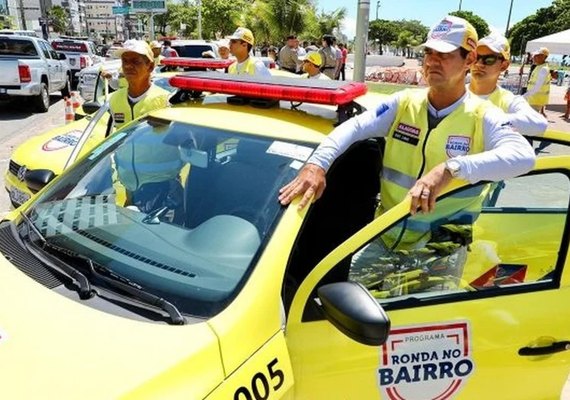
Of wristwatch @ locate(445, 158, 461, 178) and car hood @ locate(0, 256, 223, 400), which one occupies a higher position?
wristwatch @ locate(445, 158, 461, 178)

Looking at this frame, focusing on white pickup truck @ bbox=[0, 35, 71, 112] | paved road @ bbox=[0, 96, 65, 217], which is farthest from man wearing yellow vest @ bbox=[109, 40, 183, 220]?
white pickup truck @ bbox=[0, 35, 71, 112]

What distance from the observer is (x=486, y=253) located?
244 centimetres

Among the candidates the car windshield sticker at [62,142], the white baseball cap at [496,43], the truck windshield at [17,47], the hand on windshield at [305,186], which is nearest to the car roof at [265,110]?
the hand on windshield at [305,186]

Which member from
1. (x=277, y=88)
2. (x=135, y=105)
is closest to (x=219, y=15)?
(x=135, y=105)

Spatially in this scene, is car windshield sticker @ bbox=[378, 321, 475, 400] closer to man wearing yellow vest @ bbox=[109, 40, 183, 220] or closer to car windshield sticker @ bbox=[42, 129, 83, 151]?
man wearing yellow vest @ bbox=[109, 40, 183, 220]

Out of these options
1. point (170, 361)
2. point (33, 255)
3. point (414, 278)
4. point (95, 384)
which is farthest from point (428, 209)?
point (33, 255)

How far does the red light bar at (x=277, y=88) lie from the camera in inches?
84.9

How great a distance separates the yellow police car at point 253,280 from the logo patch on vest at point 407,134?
0.23 m

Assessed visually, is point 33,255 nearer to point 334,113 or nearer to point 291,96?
point 291,96

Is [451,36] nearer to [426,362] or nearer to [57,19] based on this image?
[426,362]

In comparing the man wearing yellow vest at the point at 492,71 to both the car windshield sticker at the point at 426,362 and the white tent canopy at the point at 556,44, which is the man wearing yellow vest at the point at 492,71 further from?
the white tent canopy at the point at 556,44

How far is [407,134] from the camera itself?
7.29 feet

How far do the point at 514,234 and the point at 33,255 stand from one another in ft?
7.65

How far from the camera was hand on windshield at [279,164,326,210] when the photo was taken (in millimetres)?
1845
